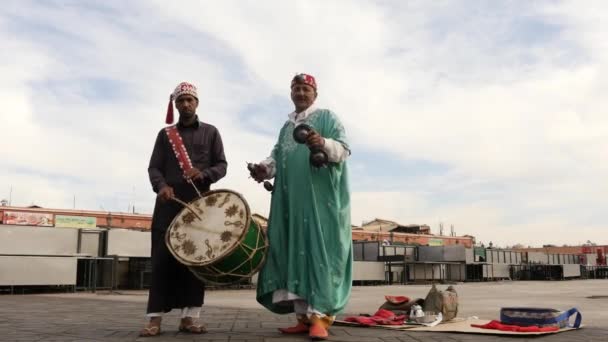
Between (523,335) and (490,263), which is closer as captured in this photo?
(523,335)

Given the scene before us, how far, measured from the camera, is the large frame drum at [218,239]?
13.3 feet

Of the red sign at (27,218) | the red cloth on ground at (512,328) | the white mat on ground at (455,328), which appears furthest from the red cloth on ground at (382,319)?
the red sign at (27,218)

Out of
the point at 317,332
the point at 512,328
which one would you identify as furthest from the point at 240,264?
the point at 512,328

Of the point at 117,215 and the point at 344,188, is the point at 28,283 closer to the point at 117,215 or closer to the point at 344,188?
the point at 344,188

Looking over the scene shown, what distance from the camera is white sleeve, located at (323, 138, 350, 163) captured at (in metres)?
4.24

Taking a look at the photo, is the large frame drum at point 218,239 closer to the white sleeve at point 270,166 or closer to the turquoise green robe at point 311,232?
the turquoise green robe at point 311,232

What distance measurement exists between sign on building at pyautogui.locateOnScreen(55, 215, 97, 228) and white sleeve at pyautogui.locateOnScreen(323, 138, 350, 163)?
41065 millimetres

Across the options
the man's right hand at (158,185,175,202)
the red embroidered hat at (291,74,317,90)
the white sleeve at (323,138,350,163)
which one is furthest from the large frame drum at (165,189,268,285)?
the red embroidered hat at (291,74,317,90)

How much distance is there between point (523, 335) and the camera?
4414mm

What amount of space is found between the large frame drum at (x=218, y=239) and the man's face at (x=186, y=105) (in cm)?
80

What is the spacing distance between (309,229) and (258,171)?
25.4 inches

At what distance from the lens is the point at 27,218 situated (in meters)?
40.1

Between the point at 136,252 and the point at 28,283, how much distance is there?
13.4 ft

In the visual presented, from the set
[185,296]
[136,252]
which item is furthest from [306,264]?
[136,252]
